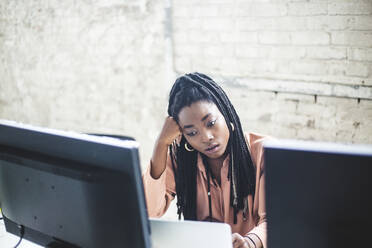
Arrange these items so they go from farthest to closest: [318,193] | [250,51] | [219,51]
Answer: [219,51], [250,51], [318,193]

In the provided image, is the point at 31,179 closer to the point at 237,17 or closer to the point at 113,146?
the point at 113,146

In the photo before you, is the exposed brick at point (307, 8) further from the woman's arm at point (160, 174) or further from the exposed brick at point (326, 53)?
the woman's arm at point (160, 174)

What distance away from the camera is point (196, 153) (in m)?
1.49

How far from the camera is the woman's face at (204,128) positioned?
1.35m

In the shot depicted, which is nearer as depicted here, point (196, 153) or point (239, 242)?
point (239, 242)

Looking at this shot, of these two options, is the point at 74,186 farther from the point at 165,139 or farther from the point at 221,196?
the point at 221,196

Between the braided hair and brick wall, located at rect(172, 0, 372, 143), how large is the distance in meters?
0.99

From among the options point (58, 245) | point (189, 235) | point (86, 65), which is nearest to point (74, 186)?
point (58, 245)

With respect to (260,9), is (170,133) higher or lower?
lower

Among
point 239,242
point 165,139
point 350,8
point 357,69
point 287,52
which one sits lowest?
point 239,242

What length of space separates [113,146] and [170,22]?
2.02 m

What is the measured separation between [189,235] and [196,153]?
1.47 ft

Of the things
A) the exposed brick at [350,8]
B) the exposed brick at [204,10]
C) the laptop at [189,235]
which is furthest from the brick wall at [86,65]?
the laptop at [189,235]

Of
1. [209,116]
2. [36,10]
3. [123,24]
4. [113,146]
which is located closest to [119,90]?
[123,24]
